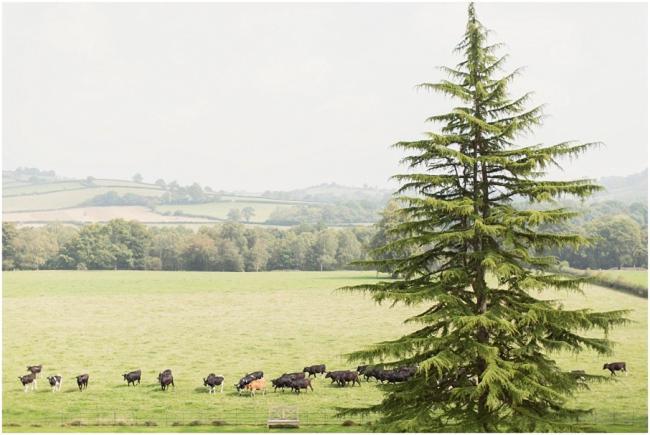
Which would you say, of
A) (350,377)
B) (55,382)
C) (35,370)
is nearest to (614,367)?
(350,377)

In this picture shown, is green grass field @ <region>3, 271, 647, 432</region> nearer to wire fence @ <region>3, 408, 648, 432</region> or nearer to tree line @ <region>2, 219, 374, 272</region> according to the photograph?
wire fence @ <region>3, 408, 648, 432</region>

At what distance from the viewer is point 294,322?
197ft

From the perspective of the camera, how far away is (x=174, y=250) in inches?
5369

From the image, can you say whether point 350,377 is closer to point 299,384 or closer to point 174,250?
point 299,384

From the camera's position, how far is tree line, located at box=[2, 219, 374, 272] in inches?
5207

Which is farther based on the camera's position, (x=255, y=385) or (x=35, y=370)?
(x=35, y=370)

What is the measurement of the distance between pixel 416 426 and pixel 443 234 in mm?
5458

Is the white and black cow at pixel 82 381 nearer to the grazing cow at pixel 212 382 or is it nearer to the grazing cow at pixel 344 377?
the grazing cow at pixel 212 382

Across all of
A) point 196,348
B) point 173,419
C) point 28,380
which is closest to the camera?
point 173,419

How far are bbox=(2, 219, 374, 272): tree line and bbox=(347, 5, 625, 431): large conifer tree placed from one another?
10961 cm

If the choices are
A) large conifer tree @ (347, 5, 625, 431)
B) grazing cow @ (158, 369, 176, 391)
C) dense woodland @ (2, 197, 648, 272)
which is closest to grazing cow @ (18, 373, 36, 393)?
grazing cow @ (158, 369, 176, 391)

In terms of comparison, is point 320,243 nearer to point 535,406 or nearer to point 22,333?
point 22,333

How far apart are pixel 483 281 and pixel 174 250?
123634 millimetres

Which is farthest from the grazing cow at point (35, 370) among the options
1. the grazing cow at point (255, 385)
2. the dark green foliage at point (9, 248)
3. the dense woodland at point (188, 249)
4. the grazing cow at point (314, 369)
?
the dark green foliage at point (9, 248)
